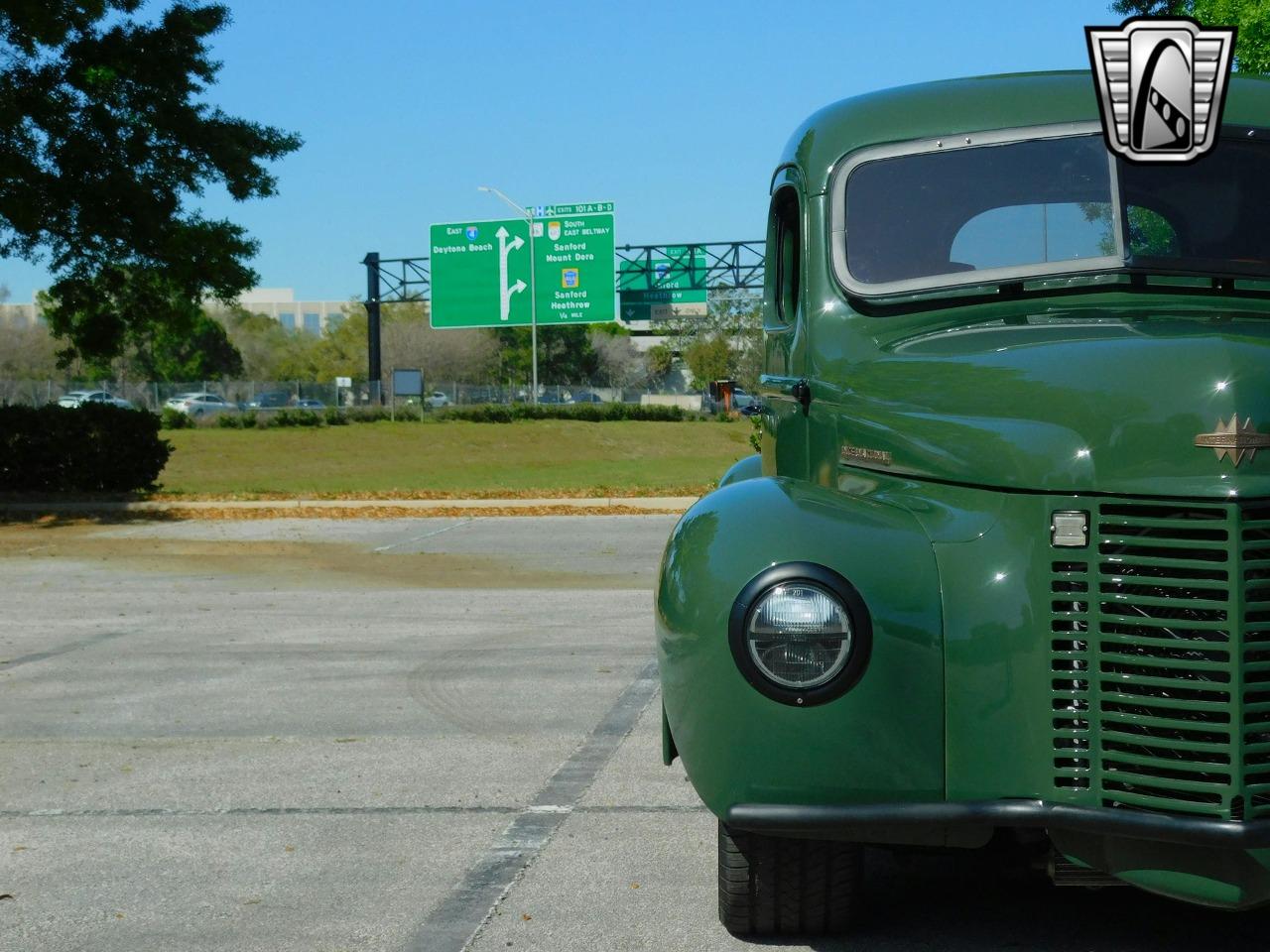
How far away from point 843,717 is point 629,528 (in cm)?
1465

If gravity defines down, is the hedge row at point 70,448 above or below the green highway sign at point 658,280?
below

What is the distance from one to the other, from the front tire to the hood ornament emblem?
1.39 meters

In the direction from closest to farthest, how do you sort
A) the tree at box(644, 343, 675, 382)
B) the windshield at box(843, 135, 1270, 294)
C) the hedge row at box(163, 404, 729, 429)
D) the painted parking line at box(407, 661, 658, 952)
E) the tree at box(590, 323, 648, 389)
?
the painted parking line at box(407, 661, 658, 952) → the windshield at box(843, 135, 1270, 294) → the hedge row at box(163, 404, 729, 429) → the tree at box(644, 343, 675, 382) → the tree at box(590, 323, 648, 389)

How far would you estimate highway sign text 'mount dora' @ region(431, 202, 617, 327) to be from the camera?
140 ft

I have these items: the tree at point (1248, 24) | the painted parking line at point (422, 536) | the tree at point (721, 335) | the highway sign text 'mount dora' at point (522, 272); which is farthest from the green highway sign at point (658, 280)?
the tree at point (1248, 24)

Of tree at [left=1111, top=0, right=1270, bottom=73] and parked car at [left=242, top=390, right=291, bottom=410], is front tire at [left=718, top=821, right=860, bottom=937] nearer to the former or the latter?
tree at [left=1111, top=0, right=1270, bottom=73]

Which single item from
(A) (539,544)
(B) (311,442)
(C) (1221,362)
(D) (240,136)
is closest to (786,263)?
(C) (1221,362)

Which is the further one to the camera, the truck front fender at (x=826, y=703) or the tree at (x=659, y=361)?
the tree at (x=659, y=361)

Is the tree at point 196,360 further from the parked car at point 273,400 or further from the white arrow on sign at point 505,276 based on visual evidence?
the white arrow on sign at point 505,276

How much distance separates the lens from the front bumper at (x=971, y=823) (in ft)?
10.6

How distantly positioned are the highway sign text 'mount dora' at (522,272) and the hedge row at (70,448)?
69.4 ft

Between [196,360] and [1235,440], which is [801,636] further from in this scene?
[196,360]

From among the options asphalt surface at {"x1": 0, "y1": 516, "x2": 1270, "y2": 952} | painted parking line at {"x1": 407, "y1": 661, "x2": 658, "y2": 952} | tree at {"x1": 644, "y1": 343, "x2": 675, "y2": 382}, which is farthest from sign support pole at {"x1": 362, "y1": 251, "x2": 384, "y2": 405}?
painted parking line at {"x1": 407, "y1": 661, "x2": 658, "y2": 952}

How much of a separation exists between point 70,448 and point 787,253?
18.9 m
